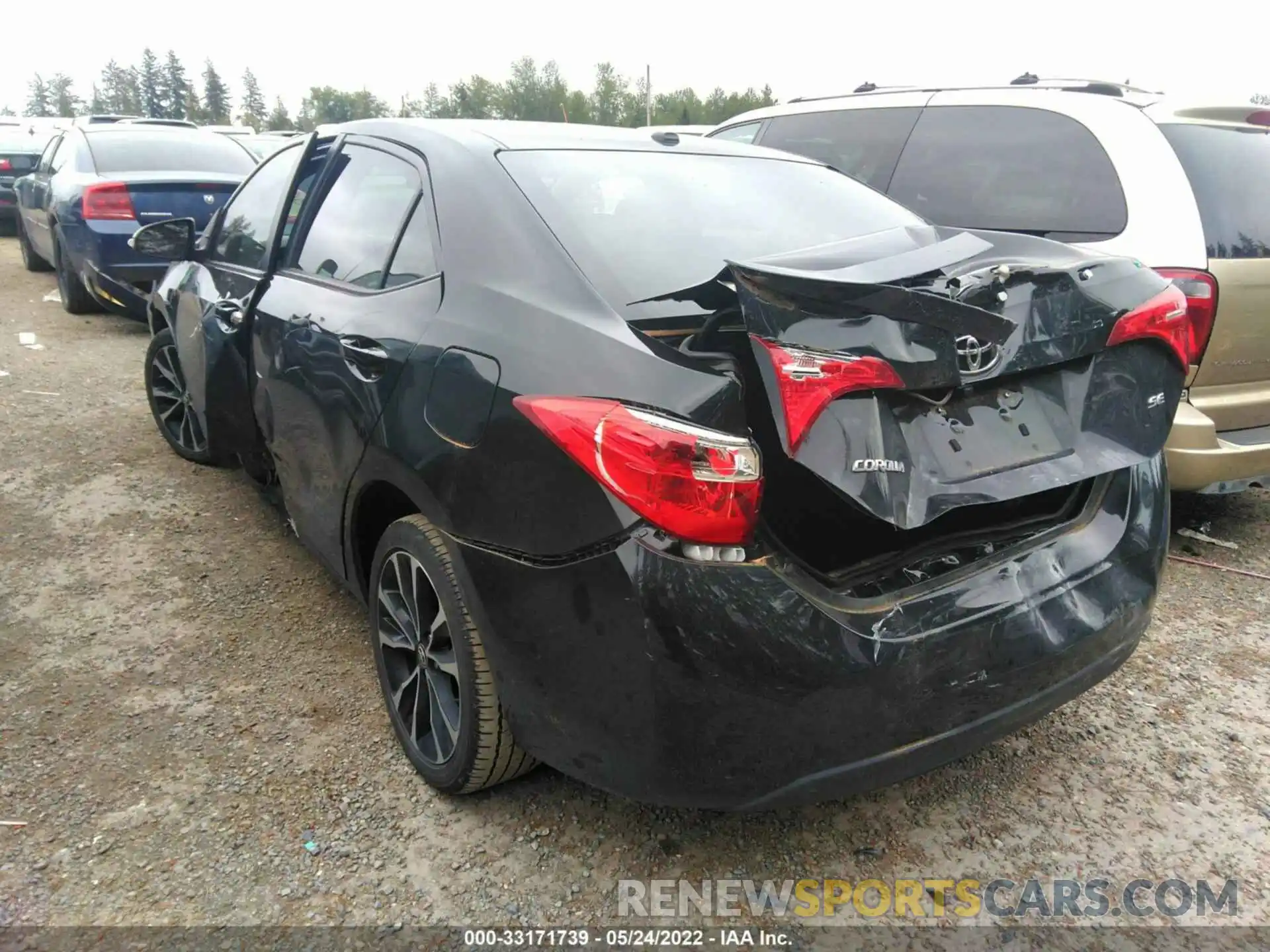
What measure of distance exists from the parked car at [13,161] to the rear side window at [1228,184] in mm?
14896

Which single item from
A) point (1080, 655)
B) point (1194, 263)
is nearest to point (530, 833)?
point (1080, 655)

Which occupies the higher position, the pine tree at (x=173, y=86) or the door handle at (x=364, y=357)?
the pine tree at (x=173, y=86)

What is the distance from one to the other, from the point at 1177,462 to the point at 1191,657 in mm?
723

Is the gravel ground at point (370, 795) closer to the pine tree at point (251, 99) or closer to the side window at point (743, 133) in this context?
the side window at point (743, 133)

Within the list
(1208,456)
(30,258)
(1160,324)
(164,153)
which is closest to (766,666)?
(1160,324)

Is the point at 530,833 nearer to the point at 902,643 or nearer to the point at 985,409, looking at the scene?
the point at 902,643

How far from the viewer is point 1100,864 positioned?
2.13 meters

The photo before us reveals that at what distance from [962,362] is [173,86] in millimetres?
117152

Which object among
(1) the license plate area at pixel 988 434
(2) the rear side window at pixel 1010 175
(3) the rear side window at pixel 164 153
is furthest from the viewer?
(3) the rear side window at pixel 164 153

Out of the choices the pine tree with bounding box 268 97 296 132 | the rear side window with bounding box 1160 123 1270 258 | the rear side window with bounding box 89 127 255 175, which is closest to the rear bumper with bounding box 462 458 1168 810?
the rear side window with bounding box 1160 123 1270 258

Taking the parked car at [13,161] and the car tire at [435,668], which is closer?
the car tire at [435,668]

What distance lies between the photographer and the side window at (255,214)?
333 centimetres

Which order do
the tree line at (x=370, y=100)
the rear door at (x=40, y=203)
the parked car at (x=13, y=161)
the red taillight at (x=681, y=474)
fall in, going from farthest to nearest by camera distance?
1. the tree line at (x=370, y=100)
2. the parked car at (x=13, y=161)
3. the rear door at (x=40, y=203)
4. the red taillight at (x=681, y=474)

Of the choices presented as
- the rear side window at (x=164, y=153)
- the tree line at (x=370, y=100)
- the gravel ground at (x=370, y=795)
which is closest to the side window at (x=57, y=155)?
the rear side window at (x=164, y=153)
